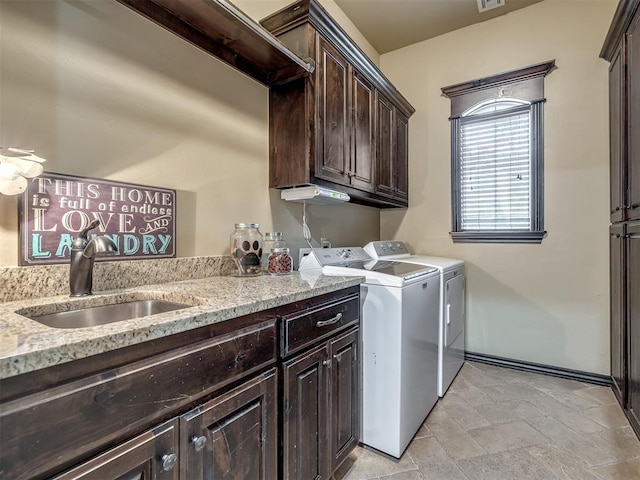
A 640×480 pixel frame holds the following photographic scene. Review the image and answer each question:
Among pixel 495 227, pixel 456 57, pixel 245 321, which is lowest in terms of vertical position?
pixel 245 321

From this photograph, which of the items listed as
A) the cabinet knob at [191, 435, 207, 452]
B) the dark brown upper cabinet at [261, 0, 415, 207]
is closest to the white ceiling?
the dark brown upper cabinet at [261, 0, 415, 207]

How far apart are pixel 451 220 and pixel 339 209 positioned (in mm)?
1166

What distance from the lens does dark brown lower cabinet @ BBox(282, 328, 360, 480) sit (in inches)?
46.5

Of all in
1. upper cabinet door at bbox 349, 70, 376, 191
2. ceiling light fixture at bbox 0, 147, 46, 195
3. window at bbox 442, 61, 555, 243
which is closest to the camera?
ceiling light fixture at bbox 0, 147, 46, 195

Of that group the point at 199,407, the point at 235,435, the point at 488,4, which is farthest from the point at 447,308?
the point at 488,4

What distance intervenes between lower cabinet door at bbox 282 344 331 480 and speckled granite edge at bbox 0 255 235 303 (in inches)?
27.0

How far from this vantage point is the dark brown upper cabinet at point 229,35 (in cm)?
138

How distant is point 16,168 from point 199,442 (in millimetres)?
1003

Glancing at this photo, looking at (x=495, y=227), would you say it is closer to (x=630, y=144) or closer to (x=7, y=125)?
(x=630, y=144)

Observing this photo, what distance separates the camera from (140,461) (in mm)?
742

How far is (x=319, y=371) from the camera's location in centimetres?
133

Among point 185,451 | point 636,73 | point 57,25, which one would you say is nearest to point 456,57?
point 636,73

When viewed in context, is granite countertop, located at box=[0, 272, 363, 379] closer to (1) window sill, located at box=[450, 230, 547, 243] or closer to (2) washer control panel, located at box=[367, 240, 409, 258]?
(2) washer control panel, located at box=[367, 240, 409, 258]

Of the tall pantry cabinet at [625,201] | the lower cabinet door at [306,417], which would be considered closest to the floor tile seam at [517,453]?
the tall pantry cabinet at [625,201]
